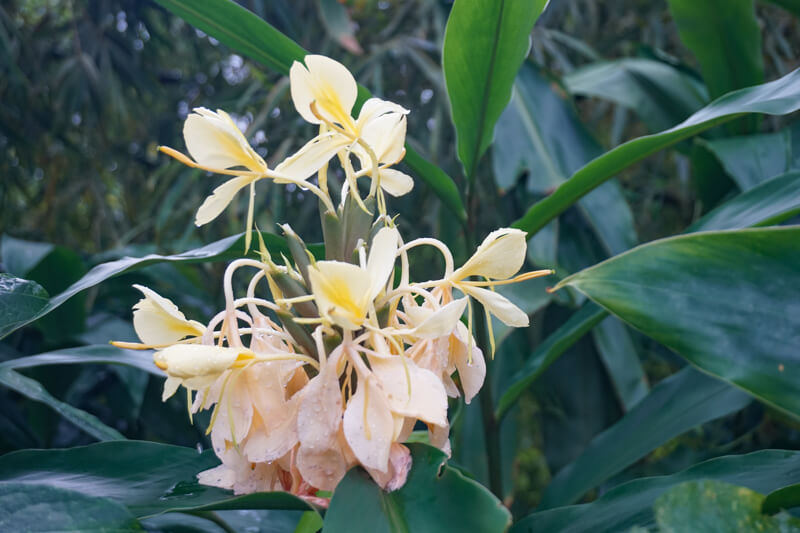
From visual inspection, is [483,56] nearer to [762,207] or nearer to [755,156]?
[762,207]

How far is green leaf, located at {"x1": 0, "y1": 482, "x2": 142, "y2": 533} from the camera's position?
352mm

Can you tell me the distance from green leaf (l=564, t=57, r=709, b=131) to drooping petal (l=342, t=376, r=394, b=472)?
91cm

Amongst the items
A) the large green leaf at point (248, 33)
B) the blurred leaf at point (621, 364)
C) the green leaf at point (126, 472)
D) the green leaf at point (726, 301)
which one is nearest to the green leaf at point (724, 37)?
Result: the blurred leaf at point (621, 364)

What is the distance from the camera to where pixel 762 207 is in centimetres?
53

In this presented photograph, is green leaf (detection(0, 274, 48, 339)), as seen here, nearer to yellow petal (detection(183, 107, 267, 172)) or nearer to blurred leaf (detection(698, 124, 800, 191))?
yellow petal (detection(183, 107, 267, 172))

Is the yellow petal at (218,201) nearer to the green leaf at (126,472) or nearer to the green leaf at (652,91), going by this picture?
the green leaf at (126,472)

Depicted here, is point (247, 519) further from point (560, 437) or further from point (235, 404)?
point (560, 437)

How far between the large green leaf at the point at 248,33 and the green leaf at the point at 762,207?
0.27 metres

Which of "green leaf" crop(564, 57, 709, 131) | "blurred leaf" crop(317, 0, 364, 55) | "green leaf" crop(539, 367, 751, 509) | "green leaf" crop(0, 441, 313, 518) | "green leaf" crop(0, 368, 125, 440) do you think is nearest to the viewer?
"green leaf" crop(0, 441, 313, 518)

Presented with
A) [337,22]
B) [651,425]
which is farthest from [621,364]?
[337,22]

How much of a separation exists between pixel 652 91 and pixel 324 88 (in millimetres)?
889

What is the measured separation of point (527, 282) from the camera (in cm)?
87

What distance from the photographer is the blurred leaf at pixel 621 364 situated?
96 cm

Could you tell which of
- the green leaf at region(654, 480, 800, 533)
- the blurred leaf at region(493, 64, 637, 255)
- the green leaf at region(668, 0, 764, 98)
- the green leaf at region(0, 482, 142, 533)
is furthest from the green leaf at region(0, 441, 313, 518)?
the green leaf at region(668, 0, 764, 98)
